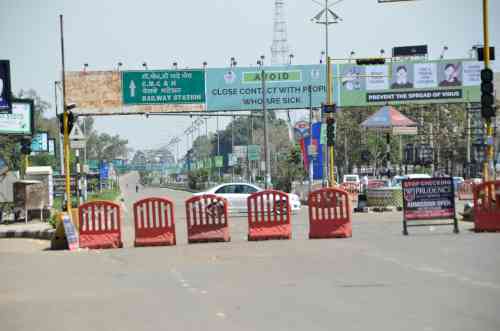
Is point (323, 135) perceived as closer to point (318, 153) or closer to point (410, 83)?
point (318, 153)

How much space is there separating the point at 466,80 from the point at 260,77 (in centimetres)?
1291

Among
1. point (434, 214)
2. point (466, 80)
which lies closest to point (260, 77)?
point (466, 80)

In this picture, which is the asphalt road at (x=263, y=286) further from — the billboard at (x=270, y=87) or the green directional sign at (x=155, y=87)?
the billboard at (x=270, y=87)

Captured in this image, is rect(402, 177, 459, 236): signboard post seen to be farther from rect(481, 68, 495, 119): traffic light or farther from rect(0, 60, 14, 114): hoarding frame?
rect(0, 60, 14, 114): hoarding frame

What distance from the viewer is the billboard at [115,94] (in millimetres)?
51406

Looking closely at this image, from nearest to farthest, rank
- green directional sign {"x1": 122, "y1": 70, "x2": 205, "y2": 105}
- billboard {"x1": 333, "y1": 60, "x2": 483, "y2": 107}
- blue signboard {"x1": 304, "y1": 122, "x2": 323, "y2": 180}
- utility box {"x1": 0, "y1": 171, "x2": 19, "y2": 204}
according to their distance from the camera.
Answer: utility box {"x1": 0, "y1": 171, "x2": 19, "y2": 204} < blue signboard {"x1": 304, "y1": 122, "x2": 323, "y2": 180} < green directional sign {"x1": 122, "y1": 70, "x2": 205, "y2": 105} < billboard {"x1": 333, "y1": 60, "x2": 483, "y2": 107}

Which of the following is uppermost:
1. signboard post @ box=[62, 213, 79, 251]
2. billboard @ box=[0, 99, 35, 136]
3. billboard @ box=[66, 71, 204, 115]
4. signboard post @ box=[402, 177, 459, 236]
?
billboard @ box=[66, 71, 204, 115]

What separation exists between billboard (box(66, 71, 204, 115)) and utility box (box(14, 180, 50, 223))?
1613 centimetres

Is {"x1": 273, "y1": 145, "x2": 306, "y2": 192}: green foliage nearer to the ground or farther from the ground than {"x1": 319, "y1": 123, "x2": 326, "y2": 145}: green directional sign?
nearer to the ground

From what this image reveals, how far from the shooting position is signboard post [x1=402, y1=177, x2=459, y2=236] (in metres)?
21.2

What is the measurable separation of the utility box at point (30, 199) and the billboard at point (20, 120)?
7.40m

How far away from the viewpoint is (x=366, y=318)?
958cm

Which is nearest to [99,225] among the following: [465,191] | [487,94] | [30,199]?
[487,94]

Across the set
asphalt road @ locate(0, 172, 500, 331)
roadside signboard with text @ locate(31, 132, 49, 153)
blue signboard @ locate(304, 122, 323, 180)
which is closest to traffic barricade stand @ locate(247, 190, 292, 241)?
asphalt road @ locate(0, 172, 500, 331)
